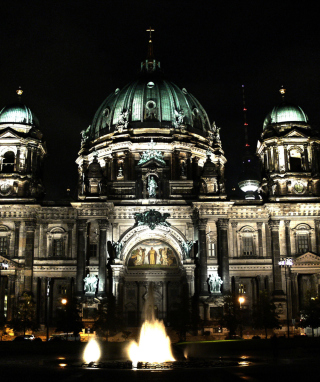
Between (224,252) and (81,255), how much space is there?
17.0m

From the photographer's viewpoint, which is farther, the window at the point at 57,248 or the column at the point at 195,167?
the column at the point at 195,167

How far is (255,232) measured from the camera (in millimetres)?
73500

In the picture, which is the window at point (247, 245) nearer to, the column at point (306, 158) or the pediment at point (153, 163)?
the column at point (306, 158)

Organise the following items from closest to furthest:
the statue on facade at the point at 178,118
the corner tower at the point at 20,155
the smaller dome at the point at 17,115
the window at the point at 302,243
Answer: the window at the point at 302,243, the corner tower at the point at 20,155, the smaller dome at the point at 17,115, the statue on facade at the point at 178,118

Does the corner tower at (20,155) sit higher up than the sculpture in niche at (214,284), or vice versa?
the corner tower at (20,155)

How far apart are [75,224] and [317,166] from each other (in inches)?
1274

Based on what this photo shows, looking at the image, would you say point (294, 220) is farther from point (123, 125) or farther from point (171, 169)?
point (123, 125)

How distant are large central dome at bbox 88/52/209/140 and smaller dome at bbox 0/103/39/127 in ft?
42.1

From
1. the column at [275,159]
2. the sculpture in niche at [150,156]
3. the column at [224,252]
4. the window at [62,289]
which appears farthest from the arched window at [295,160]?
the window at [62,289]

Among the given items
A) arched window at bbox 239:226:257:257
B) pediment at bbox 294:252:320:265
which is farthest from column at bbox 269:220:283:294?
arched window at bbox 239:226:257:257

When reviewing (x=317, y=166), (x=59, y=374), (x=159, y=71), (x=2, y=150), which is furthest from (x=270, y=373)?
(x=159, y=71)

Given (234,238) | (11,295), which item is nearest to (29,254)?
(11,295)

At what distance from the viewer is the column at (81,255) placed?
68625 millimetres

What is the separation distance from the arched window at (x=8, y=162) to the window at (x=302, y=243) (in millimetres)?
38070
